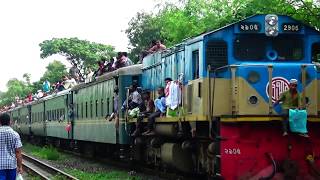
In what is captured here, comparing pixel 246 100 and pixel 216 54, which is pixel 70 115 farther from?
pixel 246 100

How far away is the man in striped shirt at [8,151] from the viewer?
8977 millimetres

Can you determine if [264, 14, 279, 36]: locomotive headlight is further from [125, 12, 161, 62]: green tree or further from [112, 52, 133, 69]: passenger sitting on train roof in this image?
[125, 12, 161, 62]: green tree

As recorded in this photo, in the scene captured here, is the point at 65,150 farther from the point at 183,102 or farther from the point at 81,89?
the point at 183,102

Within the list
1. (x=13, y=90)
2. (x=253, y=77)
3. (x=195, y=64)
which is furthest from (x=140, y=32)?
(x=13, y=90)

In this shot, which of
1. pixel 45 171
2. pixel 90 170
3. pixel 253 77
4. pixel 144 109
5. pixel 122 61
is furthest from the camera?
pixel 45 171

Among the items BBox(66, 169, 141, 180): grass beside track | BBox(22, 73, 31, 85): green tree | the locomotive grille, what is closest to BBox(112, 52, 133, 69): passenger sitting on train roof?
BBox(66, 169, 141, 180): grass beside track

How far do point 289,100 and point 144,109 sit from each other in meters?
5.94

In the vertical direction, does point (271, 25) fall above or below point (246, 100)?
above

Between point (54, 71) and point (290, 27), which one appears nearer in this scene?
point (290, 27)

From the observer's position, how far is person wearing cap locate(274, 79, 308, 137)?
10.1 meters

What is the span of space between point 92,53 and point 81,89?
45594 mm

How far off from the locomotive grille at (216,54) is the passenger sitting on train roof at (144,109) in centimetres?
393

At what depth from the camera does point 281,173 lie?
406 inches

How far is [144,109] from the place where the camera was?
15.5 meters
